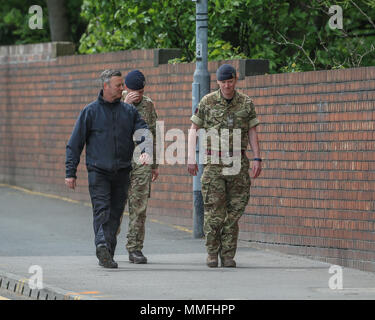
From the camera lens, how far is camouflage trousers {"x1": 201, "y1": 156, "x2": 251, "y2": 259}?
1134 centimetres

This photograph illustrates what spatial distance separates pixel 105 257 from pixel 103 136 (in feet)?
3.97

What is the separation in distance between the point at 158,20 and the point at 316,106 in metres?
5.66

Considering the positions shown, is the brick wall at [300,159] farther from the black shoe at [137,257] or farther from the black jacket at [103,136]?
the black jacket at [103,136]

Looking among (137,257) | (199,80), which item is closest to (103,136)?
(137,257)

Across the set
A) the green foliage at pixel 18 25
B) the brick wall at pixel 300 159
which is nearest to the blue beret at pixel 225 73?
the brick wall at pixel 300 159

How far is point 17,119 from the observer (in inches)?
752

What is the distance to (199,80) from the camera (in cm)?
1395

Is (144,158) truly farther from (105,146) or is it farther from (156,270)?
(156,270)

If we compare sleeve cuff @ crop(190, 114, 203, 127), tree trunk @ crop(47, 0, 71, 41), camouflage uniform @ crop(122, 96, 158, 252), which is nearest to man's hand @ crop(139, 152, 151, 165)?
camouflage uniform @ crop(122, 96, 158, 252)

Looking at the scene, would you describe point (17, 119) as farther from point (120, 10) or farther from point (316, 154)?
point (316, 154)

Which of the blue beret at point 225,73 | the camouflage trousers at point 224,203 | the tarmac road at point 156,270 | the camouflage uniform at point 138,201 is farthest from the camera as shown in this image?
the camouflage uniform at point 138,201

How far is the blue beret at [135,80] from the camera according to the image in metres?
11.7

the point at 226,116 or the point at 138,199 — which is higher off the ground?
the point at 226,116
